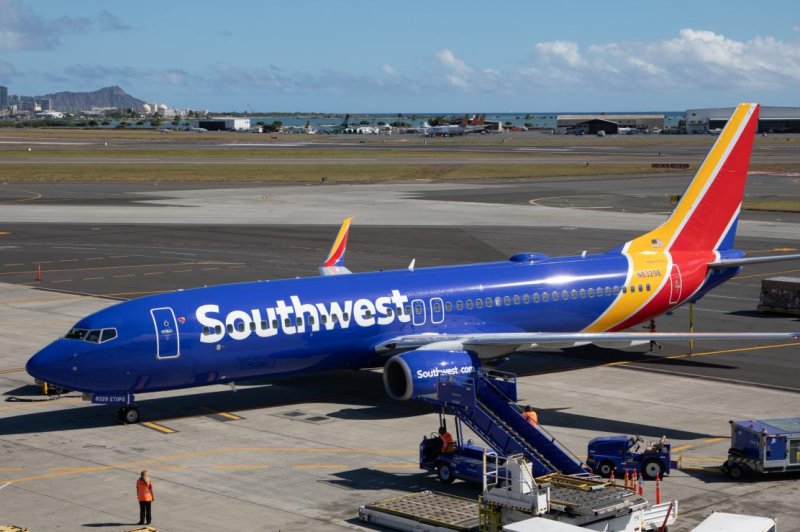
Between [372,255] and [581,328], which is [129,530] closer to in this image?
[581,328]

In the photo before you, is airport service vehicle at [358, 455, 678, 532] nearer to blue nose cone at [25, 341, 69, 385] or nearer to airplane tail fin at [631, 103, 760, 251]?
blue nose cone at [25, 341, 69, 385]

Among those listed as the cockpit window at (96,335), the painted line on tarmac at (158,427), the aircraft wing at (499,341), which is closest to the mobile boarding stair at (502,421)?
the aircraft wing at (499,341)

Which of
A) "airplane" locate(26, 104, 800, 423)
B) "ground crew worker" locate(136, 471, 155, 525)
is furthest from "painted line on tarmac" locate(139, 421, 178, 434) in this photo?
"ground crew worker" locate(136, 471, 155, 525)

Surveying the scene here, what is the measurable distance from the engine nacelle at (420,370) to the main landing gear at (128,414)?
8173 millimetres

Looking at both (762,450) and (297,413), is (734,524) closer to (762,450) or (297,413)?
(762,450)

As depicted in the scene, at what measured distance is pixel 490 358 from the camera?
3931 cm

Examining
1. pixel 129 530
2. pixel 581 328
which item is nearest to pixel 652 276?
pixel 581 328

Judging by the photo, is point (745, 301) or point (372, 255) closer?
point (745, 301)

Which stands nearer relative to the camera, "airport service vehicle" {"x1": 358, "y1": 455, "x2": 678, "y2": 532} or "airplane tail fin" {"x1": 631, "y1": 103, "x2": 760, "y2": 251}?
"airport service vehicle" {"x1": 358, "y1": 455, "x2": 678, "y2": 532}

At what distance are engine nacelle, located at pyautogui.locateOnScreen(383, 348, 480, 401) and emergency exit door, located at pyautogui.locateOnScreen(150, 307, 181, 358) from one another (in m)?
6.85

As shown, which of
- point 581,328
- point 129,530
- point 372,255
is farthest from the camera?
point 372,255

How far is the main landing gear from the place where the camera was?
1406 inches

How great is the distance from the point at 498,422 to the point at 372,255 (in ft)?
151

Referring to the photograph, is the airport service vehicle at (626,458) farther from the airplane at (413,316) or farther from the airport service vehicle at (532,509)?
the airplane at (413,316)
